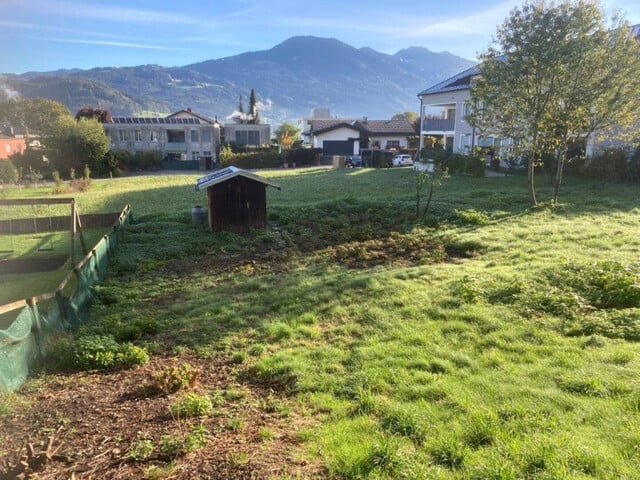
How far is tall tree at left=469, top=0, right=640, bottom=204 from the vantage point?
1562 centimetres

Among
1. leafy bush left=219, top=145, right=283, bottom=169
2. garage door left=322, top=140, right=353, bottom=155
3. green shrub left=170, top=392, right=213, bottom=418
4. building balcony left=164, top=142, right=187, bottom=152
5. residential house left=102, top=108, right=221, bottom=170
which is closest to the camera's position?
green shrub left=170, top=392, right=213, bottom=418

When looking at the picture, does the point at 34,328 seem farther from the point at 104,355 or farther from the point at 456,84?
the point at 456,84

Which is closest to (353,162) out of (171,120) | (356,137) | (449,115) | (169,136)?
(449,115)

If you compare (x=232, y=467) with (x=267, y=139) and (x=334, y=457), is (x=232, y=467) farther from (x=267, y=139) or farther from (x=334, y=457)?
(x=267, y=139)

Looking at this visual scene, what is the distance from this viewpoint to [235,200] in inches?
535

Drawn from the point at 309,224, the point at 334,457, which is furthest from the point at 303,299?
the point at 309,224

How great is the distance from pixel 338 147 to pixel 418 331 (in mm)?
54631

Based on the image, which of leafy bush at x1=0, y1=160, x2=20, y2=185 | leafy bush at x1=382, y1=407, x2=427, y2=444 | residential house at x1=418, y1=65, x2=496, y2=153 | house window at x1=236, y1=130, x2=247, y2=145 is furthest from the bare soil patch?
house window at x1=236, y1=130, x2=247, y2=145

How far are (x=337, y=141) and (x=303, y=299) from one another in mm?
53423

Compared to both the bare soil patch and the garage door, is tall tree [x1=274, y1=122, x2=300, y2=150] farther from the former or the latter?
the bare soil patch

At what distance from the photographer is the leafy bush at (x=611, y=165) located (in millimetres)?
21844

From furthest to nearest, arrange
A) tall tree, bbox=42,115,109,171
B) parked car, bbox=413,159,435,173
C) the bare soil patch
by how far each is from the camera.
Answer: tall tree, bbox=42,115,109,171, parked car, bbox=413,159,435,173, the bare soil patch

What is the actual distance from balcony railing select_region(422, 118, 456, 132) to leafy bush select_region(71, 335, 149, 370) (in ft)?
120

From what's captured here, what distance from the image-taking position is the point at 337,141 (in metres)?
59.5
